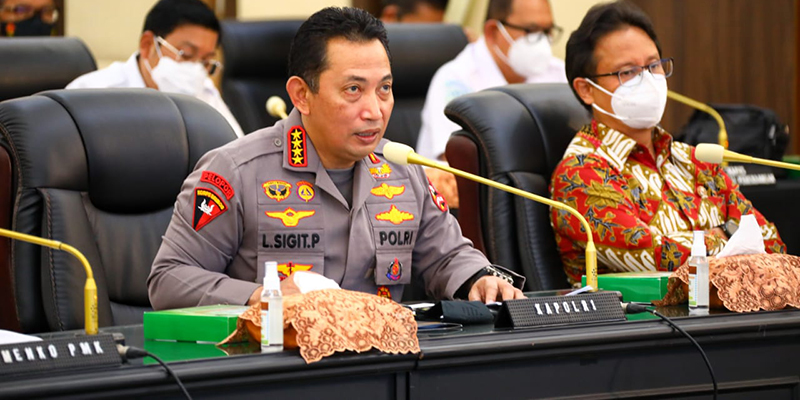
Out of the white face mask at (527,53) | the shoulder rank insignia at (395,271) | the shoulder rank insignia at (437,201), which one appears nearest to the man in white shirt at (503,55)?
the white face mask at (527,53)

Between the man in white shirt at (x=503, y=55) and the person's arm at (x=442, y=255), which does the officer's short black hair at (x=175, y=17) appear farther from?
the person's arm at (x=442, y=255)

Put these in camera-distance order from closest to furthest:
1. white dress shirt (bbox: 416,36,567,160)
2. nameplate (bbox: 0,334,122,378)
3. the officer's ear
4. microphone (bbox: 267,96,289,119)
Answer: nameplate (bbox: 0,334,122,378), the officer's ear, white dress shirt (bbox: 416,36,567,160), microphone (bbox: 267,96,289,119)

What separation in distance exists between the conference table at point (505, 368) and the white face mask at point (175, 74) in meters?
2.09

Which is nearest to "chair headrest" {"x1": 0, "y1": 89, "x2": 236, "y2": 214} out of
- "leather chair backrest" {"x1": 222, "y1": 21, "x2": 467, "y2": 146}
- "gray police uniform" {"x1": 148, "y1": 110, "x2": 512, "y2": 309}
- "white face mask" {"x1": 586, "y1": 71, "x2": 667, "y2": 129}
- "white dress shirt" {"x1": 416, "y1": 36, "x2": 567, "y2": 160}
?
"gray police uniform" {"x1": 148, "y1": 110, "x2": 512, "y2": 309}

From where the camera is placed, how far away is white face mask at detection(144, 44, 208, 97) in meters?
3.80

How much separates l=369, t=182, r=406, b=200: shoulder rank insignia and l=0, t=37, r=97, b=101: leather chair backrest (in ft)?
5.22

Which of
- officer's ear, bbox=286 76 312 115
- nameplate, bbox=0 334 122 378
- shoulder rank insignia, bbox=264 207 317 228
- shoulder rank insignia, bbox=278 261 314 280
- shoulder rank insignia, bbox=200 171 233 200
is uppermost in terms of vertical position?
officer's ear, bbox=286 76 312 115

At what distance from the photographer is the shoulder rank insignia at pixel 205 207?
79.9 inches

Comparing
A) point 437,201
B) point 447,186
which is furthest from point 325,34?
point 447,186

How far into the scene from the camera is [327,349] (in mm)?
1550

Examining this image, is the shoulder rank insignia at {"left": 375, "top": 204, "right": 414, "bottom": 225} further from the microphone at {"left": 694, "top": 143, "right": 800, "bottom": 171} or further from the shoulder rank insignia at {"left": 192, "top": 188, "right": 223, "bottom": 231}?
the microphone at {"left": 694, "top": 143, "right": 800, "bottom": 171}

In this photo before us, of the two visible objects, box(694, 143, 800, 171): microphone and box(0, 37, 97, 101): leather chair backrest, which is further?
box(0, 37, 97, 101): leather chair backrest

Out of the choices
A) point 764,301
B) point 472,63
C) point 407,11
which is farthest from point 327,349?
point 407,11

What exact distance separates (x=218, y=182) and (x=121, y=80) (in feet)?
5.89
